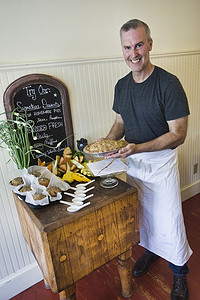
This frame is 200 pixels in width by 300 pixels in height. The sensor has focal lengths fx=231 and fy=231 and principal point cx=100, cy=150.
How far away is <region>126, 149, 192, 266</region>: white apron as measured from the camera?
1.48 metres

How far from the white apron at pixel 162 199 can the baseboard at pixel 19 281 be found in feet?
3.08

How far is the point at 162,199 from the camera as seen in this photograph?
1508mm

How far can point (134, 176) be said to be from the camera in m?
1.64

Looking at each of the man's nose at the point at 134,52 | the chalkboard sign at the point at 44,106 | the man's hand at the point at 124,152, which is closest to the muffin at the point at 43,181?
the chalkboard sign at the point at 44,106

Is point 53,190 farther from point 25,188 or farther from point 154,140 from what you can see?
point 154,140

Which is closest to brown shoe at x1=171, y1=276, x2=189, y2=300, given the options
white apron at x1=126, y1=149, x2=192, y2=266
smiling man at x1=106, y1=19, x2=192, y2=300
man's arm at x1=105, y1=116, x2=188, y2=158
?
smiling man at x1=106, y1=19, x2=192, y2=300

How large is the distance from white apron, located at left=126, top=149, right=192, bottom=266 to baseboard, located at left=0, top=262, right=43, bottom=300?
94 centimetres

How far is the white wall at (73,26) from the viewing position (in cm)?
141

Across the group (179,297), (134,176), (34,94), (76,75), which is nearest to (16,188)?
(34,94)

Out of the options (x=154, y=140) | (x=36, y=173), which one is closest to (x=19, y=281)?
(x=36, y=173)

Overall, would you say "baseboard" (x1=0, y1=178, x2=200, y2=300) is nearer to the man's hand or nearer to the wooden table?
the wooden table

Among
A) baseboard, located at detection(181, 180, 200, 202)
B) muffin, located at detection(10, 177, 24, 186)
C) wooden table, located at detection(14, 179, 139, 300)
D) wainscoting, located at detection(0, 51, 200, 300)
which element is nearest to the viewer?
wooden table, located at detection(14, 179, 139, 300)

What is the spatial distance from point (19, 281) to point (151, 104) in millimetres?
1564

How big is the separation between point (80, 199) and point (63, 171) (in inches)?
14.0
